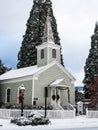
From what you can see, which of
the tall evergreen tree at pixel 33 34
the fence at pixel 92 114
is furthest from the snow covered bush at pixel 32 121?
the tall evergreen tree at pixel 33 34

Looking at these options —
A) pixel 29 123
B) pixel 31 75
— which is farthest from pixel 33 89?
pixel 29 123

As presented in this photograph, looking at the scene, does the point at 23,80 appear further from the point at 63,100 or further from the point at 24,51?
the point at 24,51

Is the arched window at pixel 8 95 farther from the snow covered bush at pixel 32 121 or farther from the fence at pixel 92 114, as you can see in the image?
the snow covered bush at pixel 32 121

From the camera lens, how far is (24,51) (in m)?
47.8

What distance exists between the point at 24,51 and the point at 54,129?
99.7ft

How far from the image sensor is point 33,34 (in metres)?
47.9

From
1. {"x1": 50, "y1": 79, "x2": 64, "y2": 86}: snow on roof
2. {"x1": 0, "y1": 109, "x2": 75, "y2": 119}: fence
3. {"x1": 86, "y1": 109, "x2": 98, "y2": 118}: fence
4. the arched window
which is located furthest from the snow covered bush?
the arched window

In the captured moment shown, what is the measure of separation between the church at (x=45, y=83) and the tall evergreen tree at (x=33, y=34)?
9.84m

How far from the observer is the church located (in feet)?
105

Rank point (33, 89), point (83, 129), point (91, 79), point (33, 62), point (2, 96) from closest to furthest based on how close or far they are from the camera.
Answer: point (83, 129) < point (33, 89) < point (2, 96) < point (91, 79) < point (33, 62)

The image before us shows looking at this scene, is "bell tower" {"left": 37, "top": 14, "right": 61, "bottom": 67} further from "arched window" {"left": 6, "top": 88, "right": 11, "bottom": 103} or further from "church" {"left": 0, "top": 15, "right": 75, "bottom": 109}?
"arched window" {"left": 6, "top": 88, "right": 11, "bottom": 103}

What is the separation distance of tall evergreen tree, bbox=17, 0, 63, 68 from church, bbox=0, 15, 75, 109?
32.3 ft

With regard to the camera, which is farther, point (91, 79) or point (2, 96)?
point (91, 79)

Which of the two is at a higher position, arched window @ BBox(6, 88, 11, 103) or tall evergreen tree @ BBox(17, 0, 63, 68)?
tall evergreen tree @ BBox(17, 0, 63, 68)
